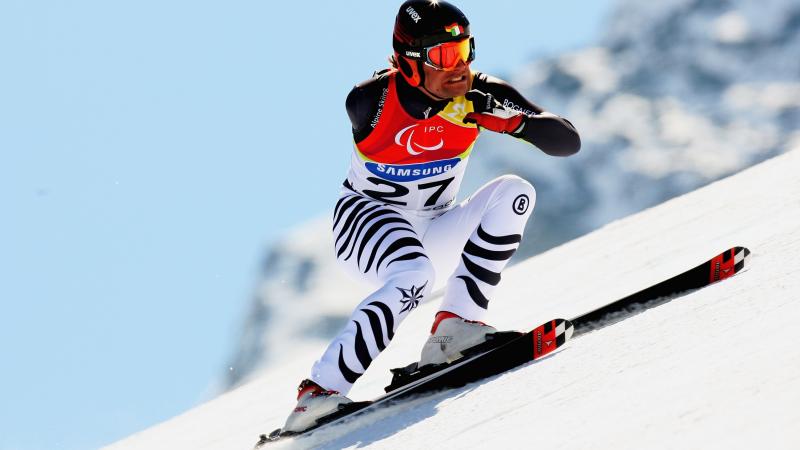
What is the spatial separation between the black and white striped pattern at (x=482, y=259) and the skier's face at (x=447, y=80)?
2.39ft

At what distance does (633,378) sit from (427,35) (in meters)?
2.35

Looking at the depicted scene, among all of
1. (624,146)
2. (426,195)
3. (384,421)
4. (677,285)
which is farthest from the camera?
(624,146)

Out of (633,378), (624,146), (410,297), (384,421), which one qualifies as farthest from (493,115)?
(624,146)

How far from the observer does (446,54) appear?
6.24 m

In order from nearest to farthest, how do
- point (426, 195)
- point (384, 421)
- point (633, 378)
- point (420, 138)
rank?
point (633, 378), point (384, 421), point (420, 138), point (426, 195)

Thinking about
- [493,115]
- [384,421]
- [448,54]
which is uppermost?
[448,54]

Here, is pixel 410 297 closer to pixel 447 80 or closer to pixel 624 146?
pixel 447 80

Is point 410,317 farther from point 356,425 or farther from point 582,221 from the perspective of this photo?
point 582,221

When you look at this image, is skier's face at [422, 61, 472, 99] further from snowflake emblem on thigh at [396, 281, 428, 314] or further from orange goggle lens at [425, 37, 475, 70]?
snowflake emblem on thigh at [396, 281, 428, 314]

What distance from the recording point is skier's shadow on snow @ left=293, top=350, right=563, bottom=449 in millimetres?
5395

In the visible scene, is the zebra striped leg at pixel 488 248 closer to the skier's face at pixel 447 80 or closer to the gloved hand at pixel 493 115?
the gloved hand at pixel 493 115

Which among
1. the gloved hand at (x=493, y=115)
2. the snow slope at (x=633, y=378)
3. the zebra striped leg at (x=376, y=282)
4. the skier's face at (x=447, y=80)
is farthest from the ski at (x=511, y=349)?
the skier's face at (x=447, y=80)

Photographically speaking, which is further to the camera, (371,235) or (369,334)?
(371,235)

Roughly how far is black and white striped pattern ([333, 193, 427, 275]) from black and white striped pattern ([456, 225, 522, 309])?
12.5 inches
